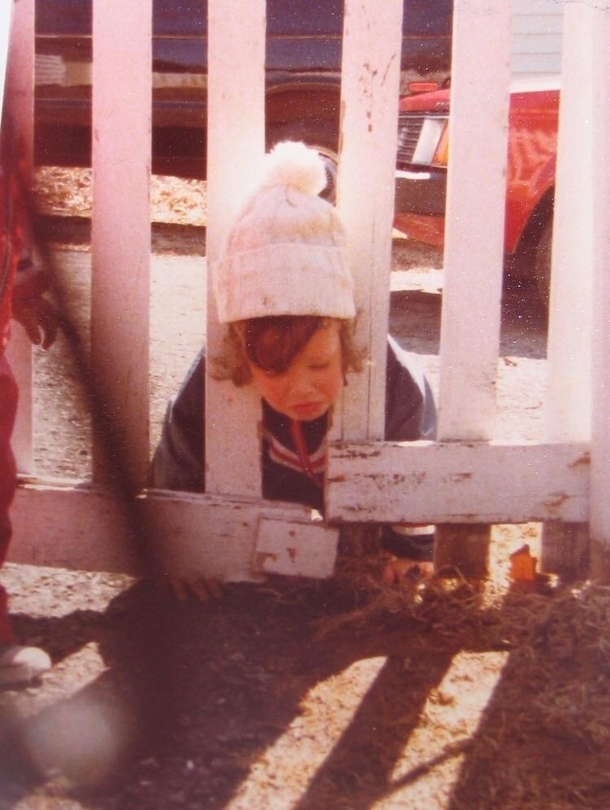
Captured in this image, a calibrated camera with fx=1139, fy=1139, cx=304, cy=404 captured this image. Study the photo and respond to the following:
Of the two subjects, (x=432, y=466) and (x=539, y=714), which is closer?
(x=539, y=714)

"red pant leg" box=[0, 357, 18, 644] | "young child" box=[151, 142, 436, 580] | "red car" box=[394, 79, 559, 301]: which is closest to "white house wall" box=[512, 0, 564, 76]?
"red car" box=[394, 79, 559, 301]

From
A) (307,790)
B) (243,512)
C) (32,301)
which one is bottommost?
(307,790)

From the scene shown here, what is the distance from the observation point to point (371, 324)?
2.38m

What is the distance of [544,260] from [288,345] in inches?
128

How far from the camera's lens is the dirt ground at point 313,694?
176 centimetres

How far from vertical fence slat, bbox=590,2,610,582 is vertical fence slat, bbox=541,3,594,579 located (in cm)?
5

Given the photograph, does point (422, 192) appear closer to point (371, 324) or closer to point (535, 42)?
point (371, 324)

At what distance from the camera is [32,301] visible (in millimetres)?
2205

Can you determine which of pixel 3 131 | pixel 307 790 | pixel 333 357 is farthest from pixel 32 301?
Result: pixel 307 790

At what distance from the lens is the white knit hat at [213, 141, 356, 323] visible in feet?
7.17

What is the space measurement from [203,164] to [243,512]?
167 inches

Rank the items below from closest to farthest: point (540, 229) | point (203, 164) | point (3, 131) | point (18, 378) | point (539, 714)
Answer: point (539, 714) → point (3, 131) → point (18, 378) → point (540, 229) → point (203, 164)

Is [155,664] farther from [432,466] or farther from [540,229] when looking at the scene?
[540,229]

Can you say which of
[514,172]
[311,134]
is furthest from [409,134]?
[514,172]
